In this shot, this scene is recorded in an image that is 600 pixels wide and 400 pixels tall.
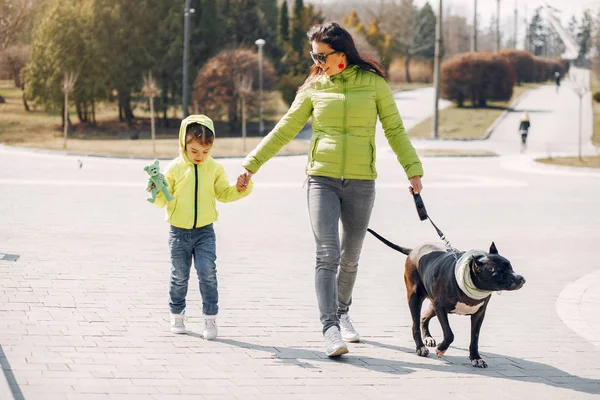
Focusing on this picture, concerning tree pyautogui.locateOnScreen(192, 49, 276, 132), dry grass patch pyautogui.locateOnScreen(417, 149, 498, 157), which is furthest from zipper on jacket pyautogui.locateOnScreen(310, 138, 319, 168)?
tree pyautogui.locateOnScreen(192, 49, 276, 132)

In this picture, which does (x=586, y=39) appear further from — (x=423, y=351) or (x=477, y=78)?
(x=423, y=351)

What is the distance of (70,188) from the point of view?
18625 millimetres

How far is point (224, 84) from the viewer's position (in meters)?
45.2

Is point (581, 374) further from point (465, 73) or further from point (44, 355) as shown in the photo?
point (465, 73)

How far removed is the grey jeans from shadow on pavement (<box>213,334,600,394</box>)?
255mm

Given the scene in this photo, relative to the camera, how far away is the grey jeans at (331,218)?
20.3 ft

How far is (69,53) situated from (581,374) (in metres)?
44.7

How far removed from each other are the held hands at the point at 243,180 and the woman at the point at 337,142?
15.5 inches

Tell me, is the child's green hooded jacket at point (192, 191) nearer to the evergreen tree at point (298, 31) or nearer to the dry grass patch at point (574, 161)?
the dry grass patch at point (574, 161)

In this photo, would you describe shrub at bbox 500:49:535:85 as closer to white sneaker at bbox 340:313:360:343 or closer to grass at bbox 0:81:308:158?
grass at bbox 0:81:308:158

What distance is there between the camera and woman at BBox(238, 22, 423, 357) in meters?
6.17

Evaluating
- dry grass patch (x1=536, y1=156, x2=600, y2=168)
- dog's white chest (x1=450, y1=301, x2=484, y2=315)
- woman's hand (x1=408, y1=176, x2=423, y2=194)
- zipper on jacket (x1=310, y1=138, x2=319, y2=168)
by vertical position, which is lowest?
dry grass patch (x1=536, y1=156, x2=600, y2=168)

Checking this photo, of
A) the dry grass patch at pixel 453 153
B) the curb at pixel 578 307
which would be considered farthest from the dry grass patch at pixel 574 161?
the curb at pixel 578 307

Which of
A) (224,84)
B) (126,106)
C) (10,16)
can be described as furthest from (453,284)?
(126,106)
